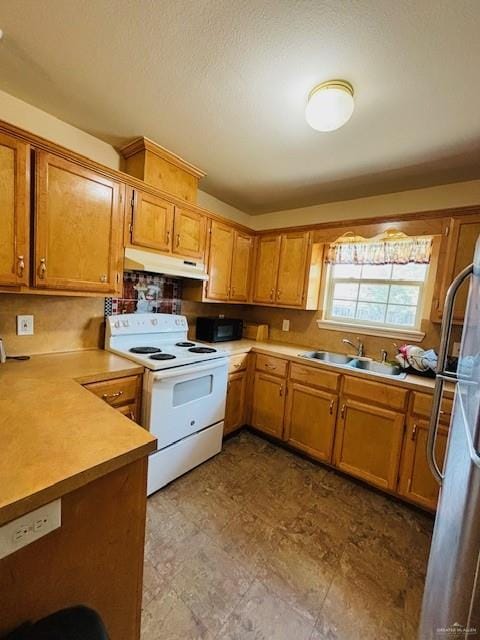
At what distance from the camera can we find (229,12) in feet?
3.60

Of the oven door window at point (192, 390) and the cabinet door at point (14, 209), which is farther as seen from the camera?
the oven door window at point (192, 390)

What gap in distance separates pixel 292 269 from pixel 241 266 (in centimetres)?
56

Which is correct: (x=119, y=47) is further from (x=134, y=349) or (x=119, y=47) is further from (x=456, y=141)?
(x=456, y=141)

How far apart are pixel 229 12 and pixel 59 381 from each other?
5.87 feet

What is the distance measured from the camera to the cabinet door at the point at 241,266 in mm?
2962

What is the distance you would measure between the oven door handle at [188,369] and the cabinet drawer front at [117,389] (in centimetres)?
15

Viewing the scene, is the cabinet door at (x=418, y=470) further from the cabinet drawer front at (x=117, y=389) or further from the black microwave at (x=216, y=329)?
the cabinet drawer front at (x=117, y=389)

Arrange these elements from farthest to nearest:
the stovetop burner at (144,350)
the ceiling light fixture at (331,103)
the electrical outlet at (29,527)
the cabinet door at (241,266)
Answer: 1. the cabinet door at (241,266)
2. the stovetop burner at (144,350)
3. the ceiling light fixture at (331,103)
4. the electrical outlet at (29,527)

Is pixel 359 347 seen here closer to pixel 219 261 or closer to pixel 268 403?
pixel 268 403

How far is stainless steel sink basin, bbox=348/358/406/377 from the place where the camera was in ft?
7.32

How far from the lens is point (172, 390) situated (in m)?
1.95

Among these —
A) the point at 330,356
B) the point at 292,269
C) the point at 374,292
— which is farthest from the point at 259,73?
the point at 330,356

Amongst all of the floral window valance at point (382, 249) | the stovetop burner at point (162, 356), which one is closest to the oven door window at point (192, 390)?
the stovetop burner at point (162, 356)

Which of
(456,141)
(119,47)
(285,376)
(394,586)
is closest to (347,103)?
(456,141)
